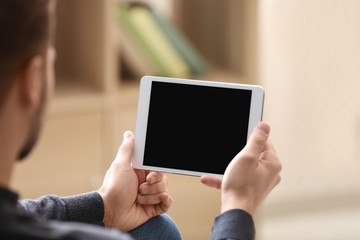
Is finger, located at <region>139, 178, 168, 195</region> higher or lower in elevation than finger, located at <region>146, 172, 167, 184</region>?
lower

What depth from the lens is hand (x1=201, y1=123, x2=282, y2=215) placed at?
3.25 ft

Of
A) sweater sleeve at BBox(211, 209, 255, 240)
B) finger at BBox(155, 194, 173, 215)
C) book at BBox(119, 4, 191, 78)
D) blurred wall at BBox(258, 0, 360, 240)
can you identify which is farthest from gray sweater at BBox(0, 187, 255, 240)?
blurred wall at BBox(258, 0, 360, 240)

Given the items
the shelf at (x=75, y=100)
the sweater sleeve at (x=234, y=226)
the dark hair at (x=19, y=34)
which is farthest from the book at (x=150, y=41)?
the dark hair at (x=19, y=34)

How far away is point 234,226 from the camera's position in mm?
939

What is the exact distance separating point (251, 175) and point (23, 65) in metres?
0.38

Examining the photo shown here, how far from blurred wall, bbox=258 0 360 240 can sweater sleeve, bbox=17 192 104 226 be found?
1819 millimetres

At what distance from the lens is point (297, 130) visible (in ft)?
9.80

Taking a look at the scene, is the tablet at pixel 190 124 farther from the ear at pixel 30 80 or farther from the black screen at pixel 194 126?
the ear at pixel 30 80

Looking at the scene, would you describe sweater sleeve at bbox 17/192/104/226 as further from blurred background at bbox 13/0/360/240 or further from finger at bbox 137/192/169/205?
blurred background at bbox 13/0/360/240

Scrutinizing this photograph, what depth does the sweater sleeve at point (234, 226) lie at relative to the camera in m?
0.93

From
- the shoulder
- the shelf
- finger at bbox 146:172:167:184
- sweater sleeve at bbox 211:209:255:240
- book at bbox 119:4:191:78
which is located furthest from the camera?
book at bbox 119:4:191:78

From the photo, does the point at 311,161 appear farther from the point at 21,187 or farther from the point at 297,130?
the point at 21,187

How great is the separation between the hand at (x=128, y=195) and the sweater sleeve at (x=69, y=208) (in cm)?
2

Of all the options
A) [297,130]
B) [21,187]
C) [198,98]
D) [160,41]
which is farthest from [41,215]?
[297,130]
